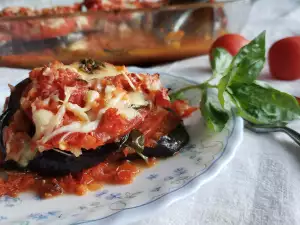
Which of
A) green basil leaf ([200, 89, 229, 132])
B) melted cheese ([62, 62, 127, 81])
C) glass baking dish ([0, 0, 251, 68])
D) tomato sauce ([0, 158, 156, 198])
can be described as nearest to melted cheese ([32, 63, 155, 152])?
melted cheese ([62, 62, 127, 81])

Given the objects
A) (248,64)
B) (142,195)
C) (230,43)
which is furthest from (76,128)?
(230,43)

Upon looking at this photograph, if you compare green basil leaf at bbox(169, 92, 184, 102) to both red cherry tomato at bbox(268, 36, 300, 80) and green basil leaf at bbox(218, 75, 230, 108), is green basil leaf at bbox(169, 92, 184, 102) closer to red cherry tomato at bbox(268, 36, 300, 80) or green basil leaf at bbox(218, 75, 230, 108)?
green basil leaf at bbox(218, 75, 230, 108)

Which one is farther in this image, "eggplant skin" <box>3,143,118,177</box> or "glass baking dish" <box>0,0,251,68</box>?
"glass baking dish" <box>0,0,251,68</box>

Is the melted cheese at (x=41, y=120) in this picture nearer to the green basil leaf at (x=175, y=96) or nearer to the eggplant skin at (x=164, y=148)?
the eggplant skin at (x=164, y=148)

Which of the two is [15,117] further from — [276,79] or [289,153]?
[276,79]

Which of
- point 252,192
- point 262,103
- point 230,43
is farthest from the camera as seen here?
point 230,43

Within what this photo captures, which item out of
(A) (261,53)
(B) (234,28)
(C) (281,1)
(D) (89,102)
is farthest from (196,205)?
(C) (281,1)

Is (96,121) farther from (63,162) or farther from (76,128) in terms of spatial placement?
(63,162)
